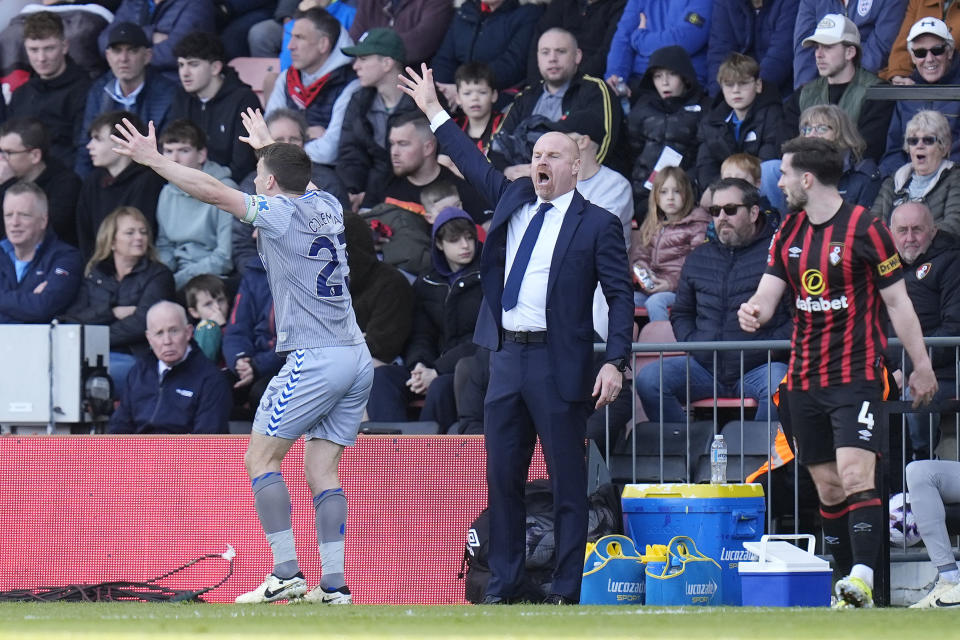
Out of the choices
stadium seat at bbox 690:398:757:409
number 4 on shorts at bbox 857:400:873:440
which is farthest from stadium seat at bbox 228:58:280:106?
number 4 on shorts at bbox 857:400:873:440

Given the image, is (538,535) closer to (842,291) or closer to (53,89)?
(842,291)

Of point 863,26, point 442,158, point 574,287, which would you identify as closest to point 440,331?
point 442,158

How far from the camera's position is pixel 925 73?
35.2 ft

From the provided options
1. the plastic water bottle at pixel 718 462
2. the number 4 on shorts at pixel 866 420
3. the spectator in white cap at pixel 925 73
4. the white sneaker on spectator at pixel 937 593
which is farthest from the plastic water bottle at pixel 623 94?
the white sneaker on spectator at pixel 937 593

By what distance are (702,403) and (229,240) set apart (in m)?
4.53

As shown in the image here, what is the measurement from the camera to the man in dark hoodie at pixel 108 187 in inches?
487

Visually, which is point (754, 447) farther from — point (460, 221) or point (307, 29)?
point (307, 29)

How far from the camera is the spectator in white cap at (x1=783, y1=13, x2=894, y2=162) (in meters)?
10.9

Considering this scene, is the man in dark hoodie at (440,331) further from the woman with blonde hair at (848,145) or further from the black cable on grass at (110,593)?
the woman with blonde hair at (848,145)

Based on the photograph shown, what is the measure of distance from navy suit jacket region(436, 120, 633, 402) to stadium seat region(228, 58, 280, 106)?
721cm

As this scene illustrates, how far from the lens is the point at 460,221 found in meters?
10.6

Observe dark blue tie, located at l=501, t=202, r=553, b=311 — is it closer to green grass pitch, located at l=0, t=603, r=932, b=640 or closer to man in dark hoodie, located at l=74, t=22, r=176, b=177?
green grass pitch, located at l=0, t=603, r=932, b=640

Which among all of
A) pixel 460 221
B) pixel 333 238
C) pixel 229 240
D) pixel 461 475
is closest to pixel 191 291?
pixel 229 240

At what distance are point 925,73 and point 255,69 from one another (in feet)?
20.6
